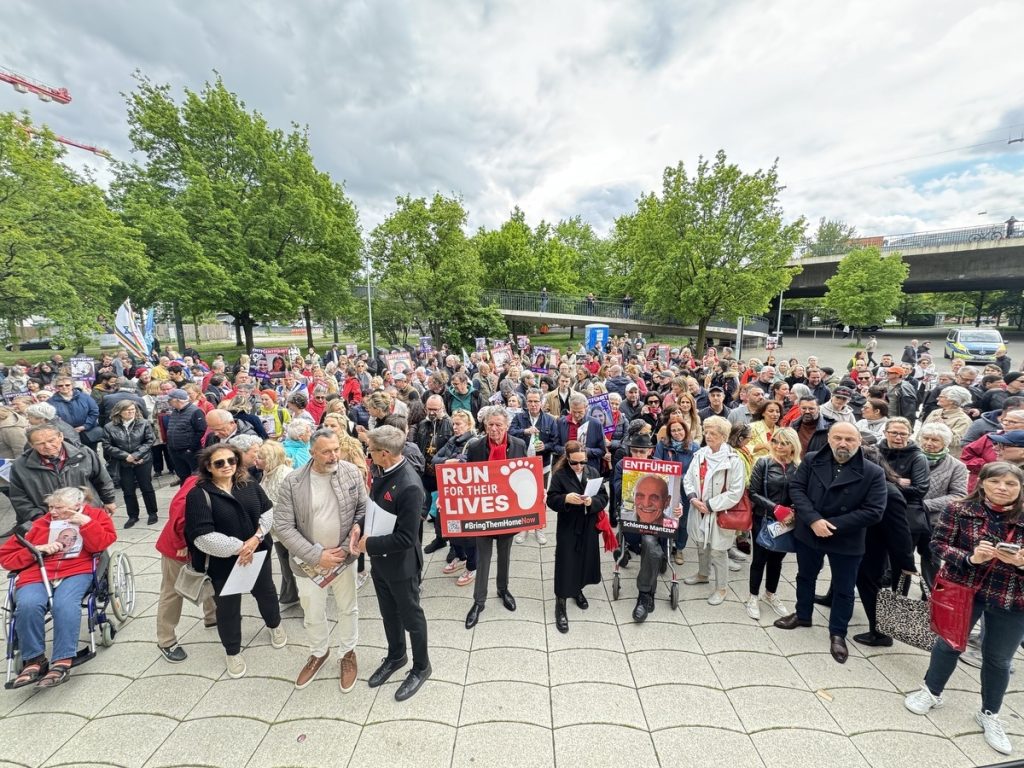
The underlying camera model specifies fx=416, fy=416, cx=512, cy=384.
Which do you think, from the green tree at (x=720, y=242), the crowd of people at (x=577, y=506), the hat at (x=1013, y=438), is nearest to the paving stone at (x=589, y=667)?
the crowd of people at (x=577, y=506)

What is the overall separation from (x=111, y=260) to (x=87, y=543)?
712 inches

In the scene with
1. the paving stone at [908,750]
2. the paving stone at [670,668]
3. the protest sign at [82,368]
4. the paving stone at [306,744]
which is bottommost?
the paving stone at [306,744]

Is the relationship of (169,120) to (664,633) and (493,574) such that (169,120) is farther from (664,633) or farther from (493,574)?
(664,633)

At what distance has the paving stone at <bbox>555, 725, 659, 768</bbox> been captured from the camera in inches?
109

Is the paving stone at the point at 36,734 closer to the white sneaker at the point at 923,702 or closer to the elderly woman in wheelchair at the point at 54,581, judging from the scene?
the elderly woman in wheelchair at the point at 54,581

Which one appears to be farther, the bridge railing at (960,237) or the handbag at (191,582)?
the bridge railing at (960,237)

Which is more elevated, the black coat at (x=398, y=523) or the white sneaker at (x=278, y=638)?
the black coat at (x=398, y=523)

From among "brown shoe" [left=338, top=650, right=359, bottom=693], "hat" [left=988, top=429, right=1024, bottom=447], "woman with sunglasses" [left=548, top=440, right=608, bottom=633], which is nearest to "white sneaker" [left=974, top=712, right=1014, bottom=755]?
"hat" [left=988, top=429, right=1024, bottom=447]

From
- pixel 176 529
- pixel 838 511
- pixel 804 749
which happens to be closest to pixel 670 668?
pixel 804 749

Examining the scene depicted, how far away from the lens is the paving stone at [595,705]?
3.08 metres

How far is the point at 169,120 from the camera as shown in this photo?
65.2 ft

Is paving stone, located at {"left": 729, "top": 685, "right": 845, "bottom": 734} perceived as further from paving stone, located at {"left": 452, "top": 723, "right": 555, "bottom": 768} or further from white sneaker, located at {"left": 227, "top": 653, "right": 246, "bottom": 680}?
white sneaker, located at {"left": 227, "top": 653, "right": 246, "bottom": 680}

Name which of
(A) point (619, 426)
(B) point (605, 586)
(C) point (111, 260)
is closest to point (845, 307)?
(A) point (619, 426)

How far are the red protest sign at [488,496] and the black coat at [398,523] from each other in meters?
0.94
